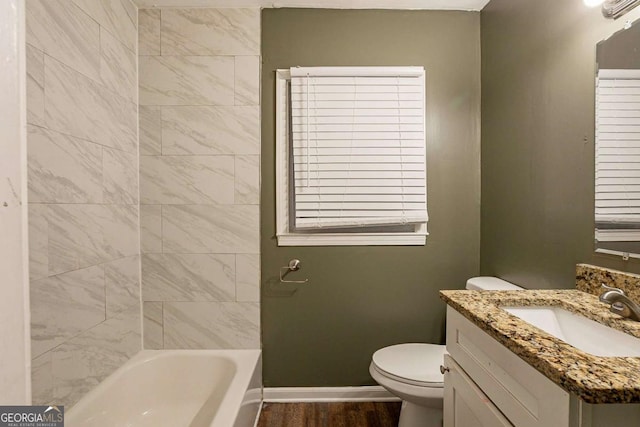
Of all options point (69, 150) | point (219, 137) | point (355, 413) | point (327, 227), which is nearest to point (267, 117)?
point (219, 137)

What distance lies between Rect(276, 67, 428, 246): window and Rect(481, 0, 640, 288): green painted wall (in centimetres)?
42

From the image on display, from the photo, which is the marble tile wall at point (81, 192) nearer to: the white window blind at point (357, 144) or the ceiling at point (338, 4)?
the ceiling at point (338, 4)

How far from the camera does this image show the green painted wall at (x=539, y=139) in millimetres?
1336

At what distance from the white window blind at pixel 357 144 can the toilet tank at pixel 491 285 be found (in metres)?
0.47

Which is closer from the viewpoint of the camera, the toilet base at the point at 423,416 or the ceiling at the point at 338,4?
the toilet base at the point at 423,416

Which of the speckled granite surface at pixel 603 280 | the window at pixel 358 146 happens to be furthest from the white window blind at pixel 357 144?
the speckled granite surface at pixel 603 280

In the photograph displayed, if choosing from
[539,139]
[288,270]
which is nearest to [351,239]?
[288,270]

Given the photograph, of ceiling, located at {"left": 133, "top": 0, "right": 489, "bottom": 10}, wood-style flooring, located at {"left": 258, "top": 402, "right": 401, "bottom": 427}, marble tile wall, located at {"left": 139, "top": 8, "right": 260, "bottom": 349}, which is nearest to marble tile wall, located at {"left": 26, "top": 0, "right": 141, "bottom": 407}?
marble tile wall, located at {"left": 139, "top": 8, "right": 260, "bottom": 349}

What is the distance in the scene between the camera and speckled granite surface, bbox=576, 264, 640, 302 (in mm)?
1106

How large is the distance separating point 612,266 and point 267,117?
1848 millimetres

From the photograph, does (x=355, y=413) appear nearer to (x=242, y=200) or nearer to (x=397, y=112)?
(x=242, y=200)

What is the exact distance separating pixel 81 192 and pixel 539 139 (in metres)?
2.16

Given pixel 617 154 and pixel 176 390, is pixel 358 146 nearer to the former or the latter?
pixel 617 154

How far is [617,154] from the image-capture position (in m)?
1.18
